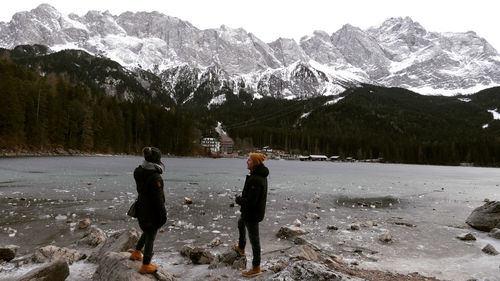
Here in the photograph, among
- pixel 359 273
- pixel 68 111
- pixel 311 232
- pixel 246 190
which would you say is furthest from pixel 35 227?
pixel 68 111

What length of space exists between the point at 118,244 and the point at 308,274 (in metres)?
6.91

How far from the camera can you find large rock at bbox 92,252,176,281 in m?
8.59

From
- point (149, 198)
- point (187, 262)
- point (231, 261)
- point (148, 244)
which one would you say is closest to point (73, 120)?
point (187, 262)

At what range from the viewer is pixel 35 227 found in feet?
54.4

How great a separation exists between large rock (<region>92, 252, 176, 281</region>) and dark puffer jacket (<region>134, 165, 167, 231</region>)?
1037mm

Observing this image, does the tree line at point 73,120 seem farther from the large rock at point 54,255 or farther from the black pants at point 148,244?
the black pants at point 148,244

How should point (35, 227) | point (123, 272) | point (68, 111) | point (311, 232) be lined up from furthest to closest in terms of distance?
1. point (68, 111)
2. point (311, 232)
3. point (35, 227)
4. point (123, 272)

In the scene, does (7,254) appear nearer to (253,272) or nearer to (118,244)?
(118,244)

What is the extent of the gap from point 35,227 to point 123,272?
35.1ft

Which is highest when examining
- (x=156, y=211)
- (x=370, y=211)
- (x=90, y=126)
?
(x=90, y=126)

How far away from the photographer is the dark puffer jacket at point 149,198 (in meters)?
9.30

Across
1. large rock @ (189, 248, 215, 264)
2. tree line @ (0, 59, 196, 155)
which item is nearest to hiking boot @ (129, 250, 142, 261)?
large rock @ (189, 248, 215, 264)

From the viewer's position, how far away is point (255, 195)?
10.3 m

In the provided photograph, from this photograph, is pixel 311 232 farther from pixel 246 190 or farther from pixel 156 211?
pixel 156 211
